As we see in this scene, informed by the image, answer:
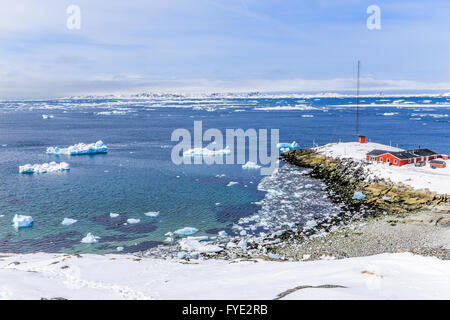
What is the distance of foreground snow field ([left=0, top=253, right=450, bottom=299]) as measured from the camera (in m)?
9.66

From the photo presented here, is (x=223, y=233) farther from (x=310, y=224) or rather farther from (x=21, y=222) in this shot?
(x=21, y=222)

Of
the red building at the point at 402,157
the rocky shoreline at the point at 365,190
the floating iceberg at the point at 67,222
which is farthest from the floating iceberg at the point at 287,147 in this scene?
the floating iceberg at the point at 67,222

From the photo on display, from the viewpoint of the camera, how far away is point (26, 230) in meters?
21.1

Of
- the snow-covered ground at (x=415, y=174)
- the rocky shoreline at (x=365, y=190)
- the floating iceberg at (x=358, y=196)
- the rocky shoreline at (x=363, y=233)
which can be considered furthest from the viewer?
the floating iceberg at (x=358, y=196)

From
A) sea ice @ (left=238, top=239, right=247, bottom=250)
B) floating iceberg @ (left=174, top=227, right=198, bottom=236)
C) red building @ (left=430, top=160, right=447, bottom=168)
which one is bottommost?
sea ice @ (left=238, top=239, right=247, bottom=250)

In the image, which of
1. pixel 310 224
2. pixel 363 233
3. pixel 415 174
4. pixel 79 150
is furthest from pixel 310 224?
pixel 79 150

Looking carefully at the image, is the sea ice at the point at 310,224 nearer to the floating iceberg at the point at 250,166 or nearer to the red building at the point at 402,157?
the red building at the point at 402,157

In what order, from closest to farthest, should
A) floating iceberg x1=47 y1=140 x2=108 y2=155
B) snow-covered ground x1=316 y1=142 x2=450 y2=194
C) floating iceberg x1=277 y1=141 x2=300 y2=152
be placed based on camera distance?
snow-covered ground x1=316 y1=142 x2=450 y2=194, floating iceberg x1=47 y1=140 x2=108 y2=155, floating iceberg x1=277 y1=141 x2=300 y2=152

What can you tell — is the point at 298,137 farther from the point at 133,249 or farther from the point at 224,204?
the point at 133,249

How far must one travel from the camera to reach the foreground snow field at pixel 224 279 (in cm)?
966

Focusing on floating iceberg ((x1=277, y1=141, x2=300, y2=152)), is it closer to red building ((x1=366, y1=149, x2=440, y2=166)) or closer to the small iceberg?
the small iceberg

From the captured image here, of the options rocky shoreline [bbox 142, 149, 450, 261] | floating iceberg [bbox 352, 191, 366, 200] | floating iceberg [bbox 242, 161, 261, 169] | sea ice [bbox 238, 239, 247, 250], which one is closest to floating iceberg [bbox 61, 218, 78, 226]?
rocky shoreline [bbox 142, 149, 450, 261]

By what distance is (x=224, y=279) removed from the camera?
38.9 ft
